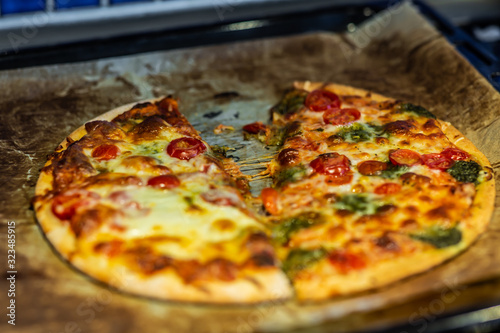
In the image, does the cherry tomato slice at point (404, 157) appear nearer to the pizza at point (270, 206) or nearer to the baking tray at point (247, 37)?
the pizza at point (270, 206)

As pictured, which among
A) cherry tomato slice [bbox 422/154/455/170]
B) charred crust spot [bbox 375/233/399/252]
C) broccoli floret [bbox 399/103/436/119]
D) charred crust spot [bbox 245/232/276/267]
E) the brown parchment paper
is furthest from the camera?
broccoli floret [bbox 399/103/436/119]

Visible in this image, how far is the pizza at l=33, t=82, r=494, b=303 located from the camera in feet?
12.7

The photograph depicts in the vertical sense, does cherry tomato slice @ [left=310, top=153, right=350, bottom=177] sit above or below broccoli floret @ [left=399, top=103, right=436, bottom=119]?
below

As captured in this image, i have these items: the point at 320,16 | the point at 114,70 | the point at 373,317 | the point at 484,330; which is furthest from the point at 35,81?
the point at 484,330

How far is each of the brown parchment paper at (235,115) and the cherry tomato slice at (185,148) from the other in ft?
1.81

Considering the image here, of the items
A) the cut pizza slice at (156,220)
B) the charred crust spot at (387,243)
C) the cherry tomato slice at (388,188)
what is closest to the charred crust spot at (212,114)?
the cut pizza slice at (156,220)

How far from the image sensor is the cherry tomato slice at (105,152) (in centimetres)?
497

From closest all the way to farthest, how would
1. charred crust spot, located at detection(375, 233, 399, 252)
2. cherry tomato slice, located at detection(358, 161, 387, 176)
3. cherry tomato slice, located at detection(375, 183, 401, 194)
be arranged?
charred crust spot, located at detection(375, 233, 399, 252)
cherry tomato slice, located at detection(375, 183, 401, 194)
cherry tomato slice, located at detection(358, 161, 387, 176)

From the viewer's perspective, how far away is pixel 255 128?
237 inches

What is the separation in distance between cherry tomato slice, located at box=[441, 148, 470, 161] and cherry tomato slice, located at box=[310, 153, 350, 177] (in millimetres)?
959

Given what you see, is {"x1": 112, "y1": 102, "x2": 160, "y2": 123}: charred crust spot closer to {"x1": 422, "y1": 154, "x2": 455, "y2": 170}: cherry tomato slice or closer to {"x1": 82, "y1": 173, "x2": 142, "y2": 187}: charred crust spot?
{"x1": 82, "y1": 173, "x2": 142, "y2": 187}: charred crust spot

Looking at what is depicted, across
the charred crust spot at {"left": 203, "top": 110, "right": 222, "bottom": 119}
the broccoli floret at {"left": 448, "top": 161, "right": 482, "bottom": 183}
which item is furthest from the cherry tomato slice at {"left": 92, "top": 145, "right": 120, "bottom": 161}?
the broccoli floret at {"left": 448, "top": 161, "right": 482, "bottom": 183}

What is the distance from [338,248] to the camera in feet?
13.5

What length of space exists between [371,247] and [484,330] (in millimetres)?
909
